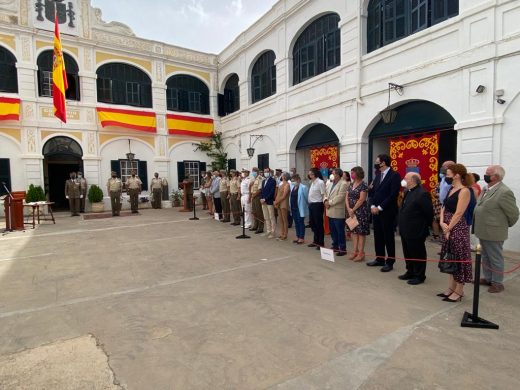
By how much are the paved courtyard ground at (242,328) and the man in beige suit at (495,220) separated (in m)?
0.31

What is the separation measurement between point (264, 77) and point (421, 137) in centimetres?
828

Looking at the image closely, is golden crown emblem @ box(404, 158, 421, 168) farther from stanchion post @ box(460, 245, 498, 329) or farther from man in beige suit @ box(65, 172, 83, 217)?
man in beige suit @ box(65, 172, 83, 217)

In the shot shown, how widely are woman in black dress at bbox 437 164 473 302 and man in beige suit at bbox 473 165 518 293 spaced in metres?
0.72

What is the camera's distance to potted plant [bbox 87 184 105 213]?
46.5 ft

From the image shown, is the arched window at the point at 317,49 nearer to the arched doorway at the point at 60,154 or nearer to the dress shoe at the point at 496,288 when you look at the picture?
the dress shoe at the point at 496,288

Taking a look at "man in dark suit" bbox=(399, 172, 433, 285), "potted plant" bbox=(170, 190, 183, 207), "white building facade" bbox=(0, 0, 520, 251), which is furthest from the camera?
"potted plant" bbox=(170, 190, 183, 207)

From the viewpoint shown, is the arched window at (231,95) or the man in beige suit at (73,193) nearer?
the man in beige suit at (73,193)

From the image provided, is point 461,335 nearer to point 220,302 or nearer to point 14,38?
point 220,302

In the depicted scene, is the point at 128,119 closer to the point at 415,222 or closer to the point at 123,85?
the point at 123,85

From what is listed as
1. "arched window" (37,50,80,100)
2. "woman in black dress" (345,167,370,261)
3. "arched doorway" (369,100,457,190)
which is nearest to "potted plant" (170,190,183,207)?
"arched window" (37,50,80,100)

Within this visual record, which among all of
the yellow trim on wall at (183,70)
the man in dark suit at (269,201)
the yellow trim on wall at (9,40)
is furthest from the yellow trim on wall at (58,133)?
the man in dark suit at (269,201)

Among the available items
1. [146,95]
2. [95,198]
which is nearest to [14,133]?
[95,198]

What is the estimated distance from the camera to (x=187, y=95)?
17.3 metres

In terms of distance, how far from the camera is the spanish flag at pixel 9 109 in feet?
41.2
